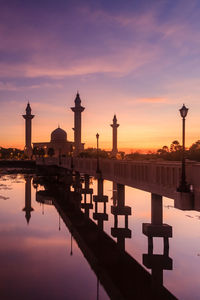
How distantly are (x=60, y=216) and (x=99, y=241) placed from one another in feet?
43.9

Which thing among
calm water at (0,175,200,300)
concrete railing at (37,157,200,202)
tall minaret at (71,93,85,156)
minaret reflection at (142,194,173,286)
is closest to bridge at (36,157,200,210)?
concrete railing at (37,157,200,202)

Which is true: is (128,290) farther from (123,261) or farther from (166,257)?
(166,257)

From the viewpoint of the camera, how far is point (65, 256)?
24.0 meters

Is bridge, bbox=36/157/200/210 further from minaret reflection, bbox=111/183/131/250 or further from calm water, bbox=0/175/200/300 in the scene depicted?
calm water, bbox=0/175/200/300

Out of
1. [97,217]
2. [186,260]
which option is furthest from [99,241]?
[97,217]

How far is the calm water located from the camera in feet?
59.8

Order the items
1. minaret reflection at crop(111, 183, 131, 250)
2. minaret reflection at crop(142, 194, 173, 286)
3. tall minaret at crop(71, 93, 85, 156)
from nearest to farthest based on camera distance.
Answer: minaret reflection at crop(142, 194, 173, 286) → minaret reflection at crop(111, 183, 131, 250) → tall minaret at crop(71, 93, 85, 156)

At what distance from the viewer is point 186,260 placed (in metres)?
23.0

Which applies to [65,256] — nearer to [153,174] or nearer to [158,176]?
[153,174]

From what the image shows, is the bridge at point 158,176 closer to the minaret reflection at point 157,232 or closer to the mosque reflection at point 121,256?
the minaret reflection at point 157,232

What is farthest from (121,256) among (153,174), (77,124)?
(77,124)

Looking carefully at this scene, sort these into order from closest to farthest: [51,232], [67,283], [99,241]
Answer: [67,283] < [99,241] < [51,232]

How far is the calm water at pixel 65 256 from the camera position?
59.8 feet

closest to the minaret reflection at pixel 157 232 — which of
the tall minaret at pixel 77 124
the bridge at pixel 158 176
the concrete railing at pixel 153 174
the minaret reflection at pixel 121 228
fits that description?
the bridge at pixel 158 176
